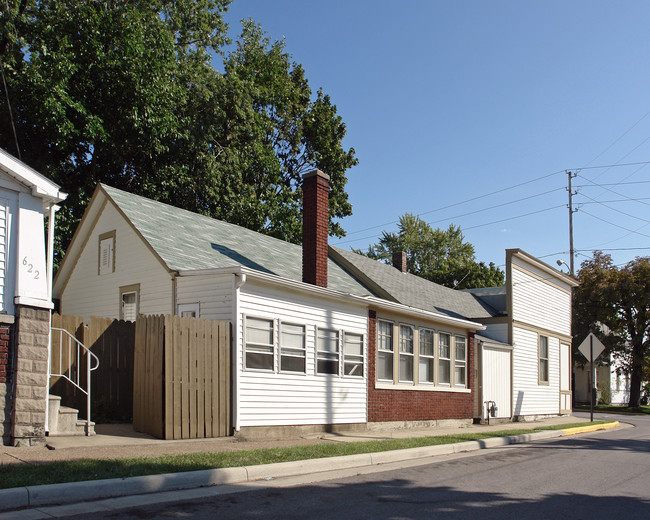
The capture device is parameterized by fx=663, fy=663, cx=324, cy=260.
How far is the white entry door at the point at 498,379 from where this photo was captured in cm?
2297

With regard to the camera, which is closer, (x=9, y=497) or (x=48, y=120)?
(x=9, y=497)

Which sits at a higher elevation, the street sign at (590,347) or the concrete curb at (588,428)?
the street sign at (590,347)

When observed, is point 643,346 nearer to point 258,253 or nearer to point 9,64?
point 258,253

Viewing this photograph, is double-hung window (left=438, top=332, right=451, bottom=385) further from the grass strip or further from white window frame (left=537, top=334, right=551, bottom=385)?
the grass strip

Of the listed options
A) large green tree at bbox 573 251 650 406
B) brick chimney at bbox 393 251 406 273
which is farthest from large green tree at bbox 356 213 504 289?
brick chimney at bbox 393 251 406 273

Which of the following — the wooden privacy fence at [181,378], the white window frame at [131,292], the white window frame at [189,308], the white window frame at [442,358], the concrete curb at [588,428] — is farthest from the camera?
the white window frame at [442,358]

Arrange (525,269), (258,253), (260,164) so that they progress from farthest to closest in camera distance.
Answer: (260,164), (525,269), (258,253)

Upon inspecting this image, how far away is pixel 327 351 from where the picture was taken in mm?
16016

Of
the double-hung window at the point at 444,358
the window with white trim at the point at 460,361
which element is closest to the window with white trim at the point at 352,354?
the double-hung window at the point at 444,358

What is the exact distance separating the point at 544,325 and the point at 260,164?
1501 centimetres

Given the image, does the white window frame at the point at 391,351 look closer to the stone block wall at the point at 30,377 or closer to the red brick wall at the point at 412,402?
the red brick wall at the point at 412,402

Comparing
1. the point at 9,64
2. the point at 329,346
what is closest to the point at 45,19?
the point at 9,64

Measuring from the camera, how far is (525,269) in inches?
1019

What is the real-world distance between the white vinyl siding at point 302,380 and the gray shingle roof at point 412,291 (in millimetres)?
4291
